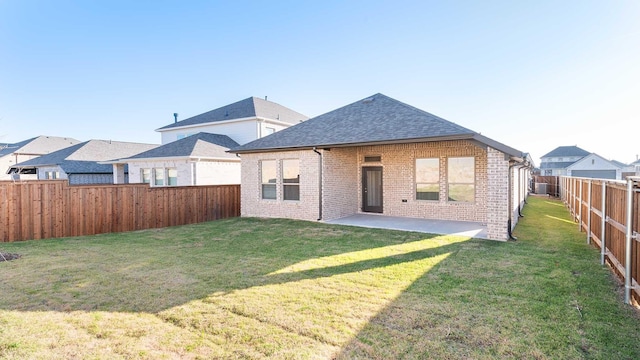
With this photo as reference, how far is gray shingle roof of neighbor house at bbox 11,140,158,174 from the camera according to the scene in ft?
78.5

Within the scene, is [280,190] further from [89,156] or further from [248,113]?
[89,156]

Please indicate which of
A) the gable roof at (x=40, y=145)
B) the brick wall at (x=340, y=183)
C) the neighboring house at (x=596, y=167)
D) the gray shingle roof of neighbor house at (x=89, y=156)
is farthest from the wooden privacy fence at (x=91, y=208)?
the neighboring house at (x=596, y=167)

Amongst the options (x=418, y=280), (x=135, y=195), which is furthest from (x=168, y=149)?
(x=418, y=280)

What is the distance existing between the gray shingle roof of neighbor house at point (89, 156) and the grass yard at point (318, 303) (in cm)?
1948

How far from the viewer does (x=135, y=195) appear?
36.3ft

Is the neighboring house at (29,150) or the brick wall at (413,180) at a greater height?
the neighboring house at (29,150)

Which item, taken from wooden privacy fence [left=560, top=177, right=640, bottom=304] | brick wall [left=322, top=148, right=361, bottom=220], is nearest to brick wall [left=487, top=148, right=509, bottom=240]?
wooden privacy fence [left=560, top=177, right=640, bottom=304]

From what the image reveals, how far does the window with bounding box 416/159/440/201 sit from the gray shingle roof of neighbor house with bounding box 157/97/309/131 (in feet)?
44.3

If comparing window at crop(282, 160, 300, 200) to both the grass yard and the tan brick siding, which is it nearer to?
the tan brick siding

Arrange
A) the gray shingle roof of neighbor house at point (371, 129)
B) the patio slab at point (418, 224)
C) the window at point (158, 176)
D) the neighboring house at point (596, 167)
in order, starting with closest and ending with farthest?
1. the gray shingle roof of neighbor house at point (371, 129)
2. the patio slab at point (418, 224)
3. the window at point (158, 176)
4. the neighboring house at point (596, 167)

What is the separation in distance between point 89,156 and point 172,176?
13.1 metres

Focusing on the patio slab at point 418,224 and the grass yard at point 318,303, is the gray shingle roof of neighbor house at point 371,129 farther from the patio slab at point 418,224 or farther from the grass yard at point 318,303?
the grass yard at point 318,303

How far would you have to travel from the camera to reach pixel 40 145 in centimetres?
3625

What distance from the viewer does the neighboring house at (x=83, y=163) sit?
23.6m
